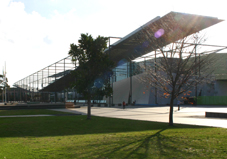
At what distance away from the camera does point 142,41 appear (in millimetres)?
13945

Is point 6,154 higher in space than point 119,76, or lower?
lower

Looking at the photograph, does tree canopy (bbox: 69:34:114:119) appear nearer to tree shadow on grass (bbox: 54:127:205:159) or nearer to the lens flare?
the lens flare

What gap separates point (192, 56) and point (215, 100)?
1623 inches

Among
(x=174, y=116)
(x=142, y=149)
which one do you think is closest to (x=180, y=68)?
(x=142, y=149)

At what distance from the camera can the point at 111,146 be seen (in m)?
7.07

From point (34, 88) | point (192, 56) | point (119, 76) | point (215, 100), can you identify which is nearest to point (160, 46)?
point (192, 56)

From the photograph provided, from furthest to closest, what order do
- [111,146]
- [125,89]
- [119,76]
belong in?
[119,76], [125,89], [111,146]

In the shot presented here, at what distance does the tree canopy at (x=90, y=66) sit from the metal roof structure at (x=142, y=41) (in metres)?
2.91

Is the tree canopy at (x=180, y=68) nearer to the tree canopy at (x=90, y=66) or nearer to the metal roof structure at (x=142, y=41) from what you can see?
the metal roof structure at (x=142, y=41)

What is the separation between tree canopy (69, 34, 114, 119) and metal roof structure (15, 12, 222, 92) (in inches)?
115

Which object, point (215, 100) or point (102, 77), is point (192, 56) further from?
point (215, 100)

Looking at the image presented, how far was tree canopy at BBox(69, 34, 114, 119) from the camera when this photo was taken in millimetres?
15969

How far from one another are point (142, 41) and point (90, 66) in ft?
14.4

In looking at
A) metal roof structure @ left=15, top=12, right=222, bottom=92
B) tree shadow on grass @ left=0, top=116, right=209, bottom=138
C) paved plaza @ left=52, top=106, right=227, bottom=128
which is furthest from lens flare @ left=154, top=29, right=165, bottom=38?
paved plaza @ left=52, top=106, right=227, bottom=128
